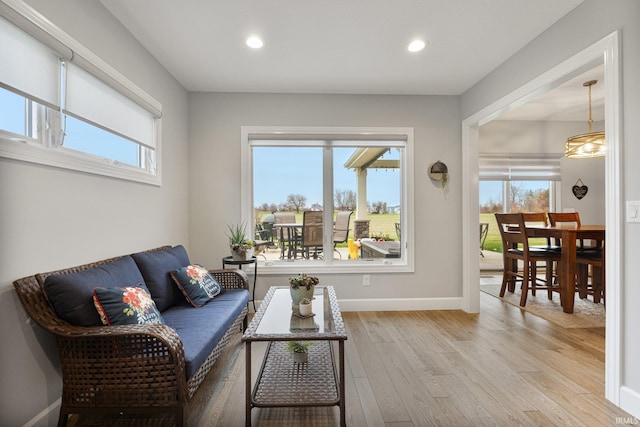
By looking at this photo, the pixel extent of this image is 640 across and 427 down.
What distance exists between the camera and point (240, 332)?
10.3 ft

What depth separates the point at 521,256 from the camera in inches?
159

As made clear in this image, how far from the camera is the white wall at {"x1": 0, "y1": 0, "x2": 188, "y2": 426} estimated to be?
1.48 meters

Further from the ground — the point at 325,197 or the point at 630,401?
the point at 325,197

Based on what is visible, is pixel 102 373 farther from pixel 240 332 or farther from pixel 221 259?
pixel 221 259

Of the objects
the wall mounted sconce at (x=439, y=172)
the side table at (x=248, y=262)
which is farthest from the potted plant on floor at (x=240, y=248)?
the wall mounted sconce at (x=439, y=172)

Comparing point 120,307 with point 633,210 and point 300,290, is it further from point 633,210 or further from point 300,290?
point 633,210

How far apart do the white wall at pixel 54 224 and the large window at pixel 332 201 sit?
53.5 inches

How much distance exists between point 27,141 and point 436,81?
11.4ft

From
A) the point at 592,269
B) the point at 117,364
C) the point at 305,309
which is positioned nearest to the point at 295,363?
the point at 305,309

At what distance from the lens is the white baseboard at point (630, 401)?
178cm

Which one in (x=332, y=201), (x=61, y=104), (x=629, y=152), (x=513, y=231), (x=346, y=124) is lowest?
(x=513, y=231)

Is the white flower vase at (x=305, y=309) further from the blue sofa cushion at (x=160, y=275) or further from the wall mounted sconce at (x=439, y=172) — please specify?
the wall mounted sconce at (x=439, y=172)

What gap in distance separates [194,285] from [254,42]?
6.77 feet

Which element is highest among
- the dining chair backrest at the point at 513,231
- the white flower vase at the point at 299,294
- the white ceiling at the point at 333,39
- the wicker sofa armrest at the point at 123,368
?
the white ceiling at the point at 333,39
